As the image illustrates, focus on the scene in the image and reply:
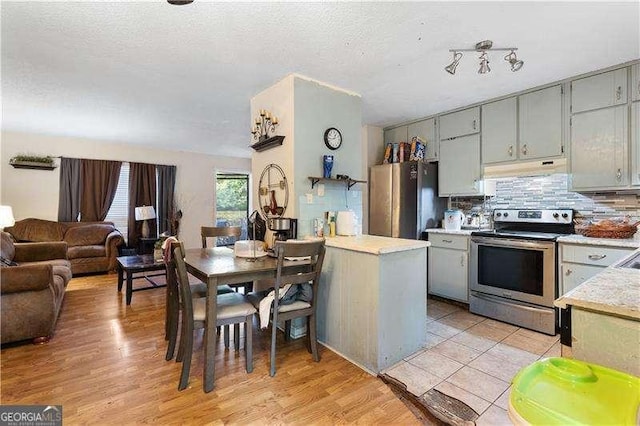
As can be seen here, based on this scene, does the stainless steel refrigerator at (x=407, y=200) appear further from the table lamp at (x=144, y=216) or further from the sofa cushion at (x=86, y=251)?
the sofa cushion at (x=86, y=251)

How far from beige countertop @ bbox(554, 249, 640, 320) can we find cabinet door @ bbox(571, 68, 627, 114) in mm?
2240

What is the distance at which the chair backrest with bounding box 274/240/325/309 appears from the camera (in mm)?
2014

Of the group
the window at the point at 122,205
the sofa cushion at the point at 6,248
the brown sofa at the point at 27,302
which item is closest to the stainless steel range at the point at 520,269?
the brown sofa at the point at 27,302

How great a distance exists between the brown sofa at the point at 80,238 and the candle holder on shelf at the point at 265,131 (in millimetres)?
3620

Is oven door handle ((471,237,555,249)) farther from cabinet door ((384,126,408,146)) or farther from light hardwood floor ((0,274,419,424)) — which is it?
light hardwood floor ((0,274,419,424))

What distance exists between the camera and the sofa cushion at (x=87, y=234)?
507 centimetres

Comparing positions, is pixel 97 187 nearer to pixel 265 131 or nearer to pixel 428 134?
pixel 265 131

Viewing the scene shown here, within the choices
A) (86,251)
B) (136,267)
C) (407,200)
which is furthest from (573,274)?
(86,251)

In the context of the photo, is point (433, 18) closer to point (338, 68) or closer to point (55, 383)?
point (338, 68)

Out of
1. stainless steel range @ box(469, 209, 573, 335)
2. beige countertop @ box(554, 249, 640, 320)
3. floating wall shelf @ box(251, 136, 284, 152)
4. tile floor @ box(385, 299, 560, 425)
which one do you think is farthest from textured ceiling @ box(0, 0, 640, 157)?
tile floor @ box(385, 299, 560, 425)

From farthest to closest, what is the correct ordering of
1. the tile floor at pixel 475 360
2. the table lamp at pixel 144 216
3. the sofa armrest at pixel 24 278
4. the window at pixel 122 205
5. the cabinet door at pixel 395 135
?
the window at pixel 122 205 → the table lamp at pixel 144 216 → the cabinet door at pixel 395 135 → the sofa armrest at pixel 24 278 → the tile floor at pixel 475 360

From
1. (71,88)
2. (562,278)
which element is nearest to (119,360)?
(71,88)

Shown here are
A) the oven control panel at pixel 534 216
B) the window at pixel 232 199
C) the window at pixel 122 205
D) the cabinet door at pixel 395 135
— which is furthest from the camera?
the window at pixel 232 199

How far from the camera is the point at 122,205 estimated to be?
601 centimetres
